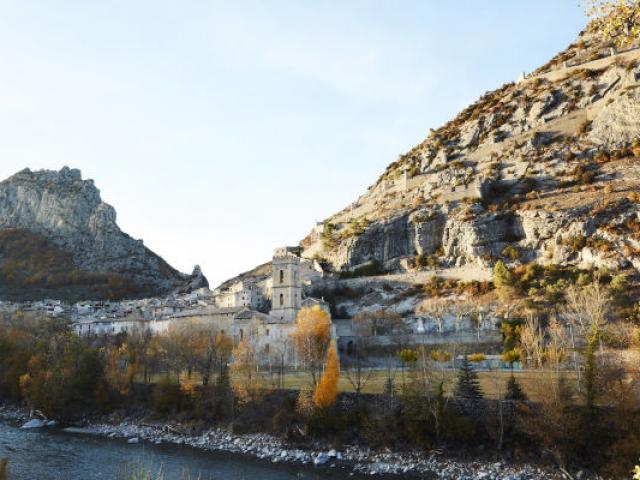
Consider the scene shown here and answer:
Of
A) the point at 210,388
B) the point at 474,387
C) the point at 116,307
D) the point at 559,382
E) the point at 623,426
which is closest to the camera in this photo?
the point at 623,426

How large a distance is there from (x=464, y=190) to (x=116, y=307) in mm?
58736

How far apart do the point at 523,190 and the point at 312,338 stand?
137ft

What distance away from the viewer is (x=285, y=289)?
66.1 m

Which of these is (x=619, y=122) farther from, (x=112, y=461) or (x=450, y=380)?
(x=112, y=461)

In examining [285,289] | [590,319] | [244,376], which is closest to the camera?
[590,319]

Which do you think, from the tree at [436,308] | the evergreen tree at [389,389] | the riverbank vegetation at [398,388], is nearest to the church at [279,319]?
the riverbank vegetation at [398,388]

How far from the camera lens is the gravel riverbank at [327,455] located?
95.9 feet

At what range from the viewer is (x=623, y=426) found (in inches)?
1121

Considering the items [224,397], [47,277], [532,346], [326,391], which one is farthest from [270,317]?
[47,277]

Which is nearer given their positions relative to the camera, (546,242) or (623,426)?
(623,426)

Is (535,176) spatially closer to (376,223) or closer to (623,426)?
(376,223)

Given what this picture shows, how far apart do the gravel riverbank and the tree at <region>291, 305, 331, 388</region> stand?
32.3ft

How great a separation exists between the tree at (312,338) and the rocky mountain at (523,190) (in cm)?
2269

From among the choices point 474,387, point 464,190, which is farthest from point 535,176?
point 474,387
